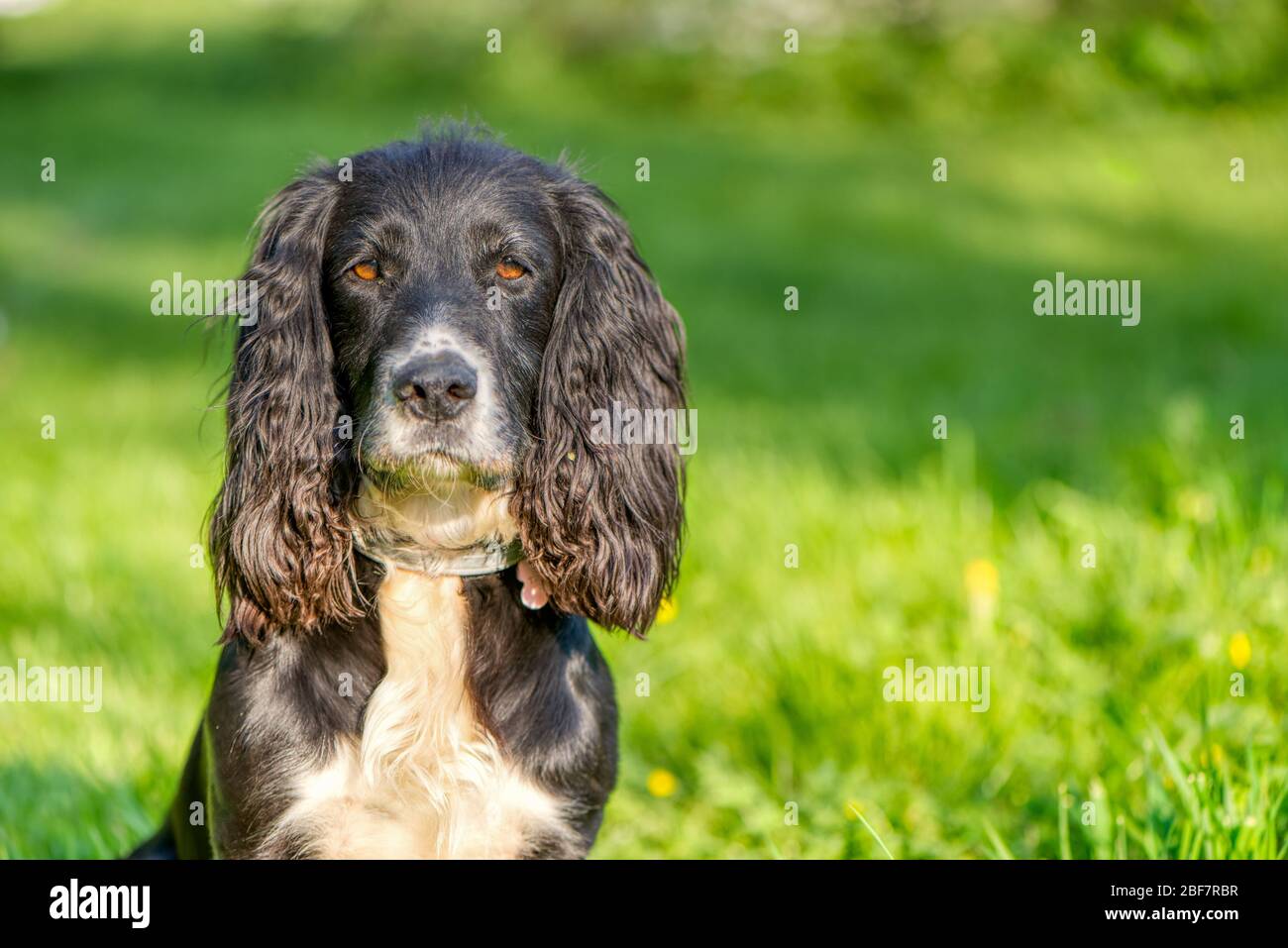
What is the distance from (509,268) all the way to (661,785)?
1681 mm

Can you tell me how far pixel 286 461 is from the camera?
9.48 ft

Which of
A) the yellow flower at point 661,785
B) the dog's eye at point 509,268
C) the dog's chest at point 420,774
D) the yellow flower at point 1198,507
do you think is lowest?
the yellow flower at point 661,785

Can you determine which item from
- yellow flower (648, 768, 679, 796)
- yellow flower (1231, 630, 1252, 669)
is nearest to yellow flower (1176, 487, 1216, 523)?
yellow flower (1231, 630, 1252, 669)

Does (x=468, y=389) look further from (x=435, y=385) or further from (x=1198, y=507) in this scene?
(x=1198, y=507)

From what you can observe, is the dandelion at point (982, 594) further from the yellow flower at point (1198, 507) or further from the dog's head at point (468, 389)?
the dog's head at point (468, 389)

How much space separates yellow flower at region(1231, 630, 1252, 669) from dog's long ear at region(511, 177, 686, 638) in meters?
1.72

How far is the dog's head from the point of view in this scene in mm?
2771

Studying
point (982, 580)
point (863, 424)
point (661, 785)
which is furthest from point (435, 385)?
point (863, 424)

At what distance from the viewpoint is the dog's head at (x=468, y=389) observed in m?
2.77

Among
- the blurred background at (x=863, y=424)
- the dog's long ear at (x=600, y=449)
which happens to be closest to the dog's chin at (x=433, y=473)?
the dog's long ear at (x=600, y=449)

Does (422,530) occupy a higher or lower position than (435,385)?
lower

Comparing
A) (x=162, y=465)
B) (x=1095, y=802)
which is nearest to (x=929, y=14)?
(x=162, y=465)

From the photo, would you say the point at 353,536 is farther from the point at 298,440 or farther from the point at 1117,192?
the point at 1117,192

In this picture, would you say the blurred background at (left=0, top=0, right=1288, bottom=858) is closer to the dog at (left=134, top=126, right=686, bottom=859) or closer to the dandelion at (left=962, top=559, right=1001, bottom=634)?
the dandelion at (left=962, top=559, right=1001, bottom=634)
